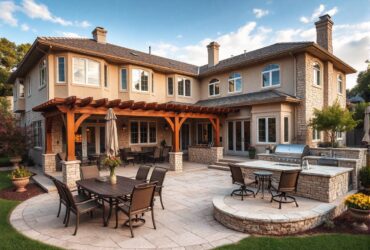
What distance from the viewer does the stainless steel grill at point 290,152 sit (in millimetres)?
10008

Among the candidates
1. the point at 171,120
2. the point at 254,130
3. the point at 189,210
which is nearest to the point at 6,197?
the point at 189,210

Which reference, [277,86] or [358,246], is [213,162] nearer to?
[277,86]

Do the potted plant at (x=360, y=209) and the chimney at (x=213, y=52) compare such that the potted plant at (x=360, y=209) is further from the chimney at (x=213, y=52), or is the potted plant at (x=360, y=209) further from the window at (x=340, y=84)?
the chimney at (x=213, y=52)

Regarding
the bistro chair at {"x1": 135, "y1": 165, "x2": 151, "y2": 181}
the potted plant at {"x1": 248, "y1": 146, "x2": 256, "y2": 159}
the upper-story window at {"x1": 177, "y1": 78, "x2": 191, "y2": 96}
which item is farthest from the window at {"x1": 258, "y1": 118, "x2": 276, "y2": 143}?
the bistro chair at {"x1": 135, "y1": 165, "x2": 151, "y2": 181}

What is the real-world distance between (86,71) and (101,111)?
417 centimetres

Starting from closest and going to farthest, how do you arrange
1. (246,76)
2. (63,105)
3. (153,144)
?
(63,105)
(246,76)
(153,144)

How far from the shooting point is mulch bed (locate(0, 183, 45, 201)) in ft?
24.9

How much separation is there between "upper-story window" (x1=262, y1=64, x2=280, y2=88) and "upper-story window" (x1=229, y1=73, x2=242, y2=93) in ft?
6.05

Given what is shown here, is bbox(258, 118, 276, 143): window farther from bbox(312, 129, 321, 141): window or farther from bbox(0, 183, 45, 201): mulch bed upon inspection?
bbox(0, 183, 45, 201): mulch bed

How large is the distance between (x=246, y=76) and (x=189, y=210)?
11.6 m

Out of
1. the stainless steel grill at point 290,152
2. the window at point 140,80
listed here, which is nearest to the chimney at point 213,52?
the window at point 140,80

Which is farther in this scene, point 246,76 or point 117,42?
point 117,42

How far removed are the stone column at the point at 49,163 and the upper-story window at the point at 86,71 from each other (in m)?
4.12

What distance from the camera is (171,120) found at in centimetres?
1208
